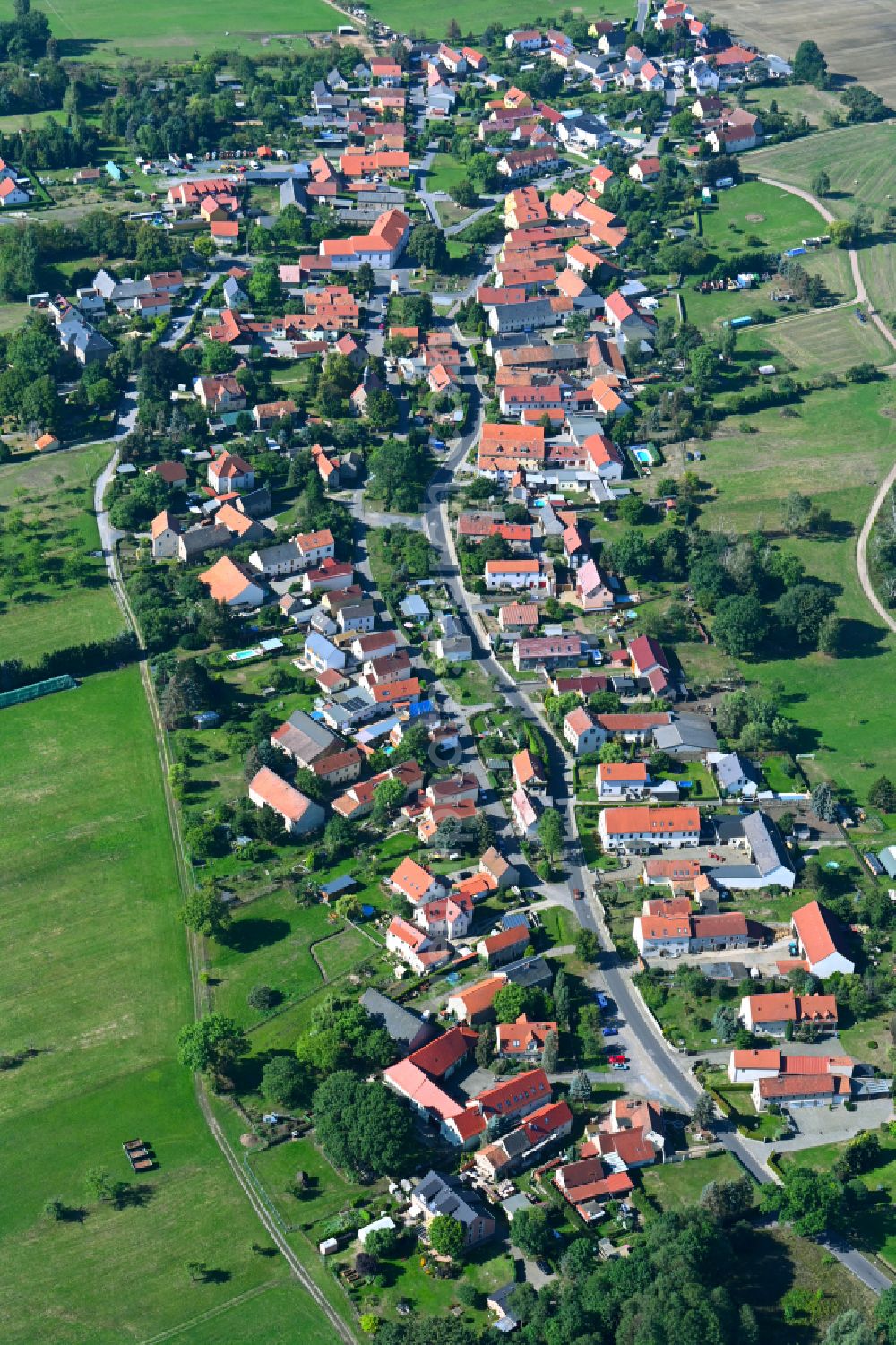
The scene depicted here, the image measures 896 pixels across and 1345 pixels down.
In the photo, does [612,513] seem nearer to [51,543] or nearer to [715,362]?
[715,362]

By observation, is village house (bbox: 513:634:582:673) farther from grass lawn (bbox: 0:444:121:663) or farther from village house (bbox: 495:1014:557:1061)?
village house (bbox: 495:1014:557:1061)

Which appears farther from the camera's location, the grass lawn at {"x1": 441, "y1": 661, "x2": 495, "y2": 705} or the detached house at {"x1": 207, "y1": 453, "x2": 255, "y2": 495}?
the detached house at {"x1": 207, "y1": 453, "x2": 255, "y2": 495}

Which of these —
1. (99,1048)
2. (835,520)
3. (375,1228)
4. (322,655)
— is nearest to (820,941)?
(375,1228)

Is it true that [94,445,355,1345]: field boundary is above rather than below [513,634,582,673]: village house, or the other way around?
below

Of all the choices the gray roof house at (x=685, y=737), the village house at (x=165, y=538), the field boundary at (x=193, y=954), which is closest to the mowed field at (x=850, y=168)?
the gray roof house at (x=685, y=737)

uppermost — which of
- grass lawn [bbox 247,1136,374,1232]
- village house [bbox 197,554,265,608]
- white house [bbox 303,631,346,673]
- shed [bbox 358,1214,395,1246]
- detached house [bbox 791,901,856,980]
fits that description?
village house [bbox 197,554,265,608]

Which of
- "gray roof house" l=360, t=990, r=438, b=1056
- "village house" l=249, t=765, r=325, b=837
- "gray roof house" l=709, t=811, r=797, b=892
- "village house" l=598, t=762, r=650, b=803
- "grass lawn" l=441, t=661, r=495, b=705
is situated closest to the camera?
"gray roof house" l=360, t=990, r=438, b=1056

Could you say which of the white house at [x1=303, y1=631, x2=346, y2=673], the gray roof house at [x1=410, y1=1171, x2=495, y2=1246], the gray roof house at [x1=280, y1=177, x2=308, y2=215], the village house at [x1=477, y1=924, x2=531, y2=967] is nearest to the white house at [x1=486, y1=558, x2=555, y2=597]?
the white house at [x1=303, y1=631, x2=346, y2=673]

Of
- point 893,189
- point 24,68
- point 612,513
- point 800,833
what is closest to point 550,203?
point 893,189
